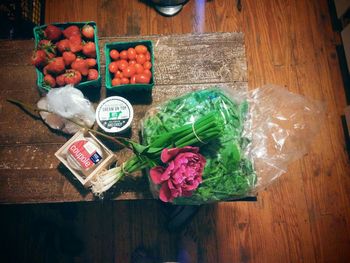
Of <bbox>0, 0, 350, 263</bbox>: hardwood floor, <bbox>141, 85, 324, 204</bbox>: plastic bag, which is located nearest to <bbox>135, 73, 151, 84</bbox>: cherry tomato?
<bbox>141, 85, 324, 204</bbox>: plastic bag

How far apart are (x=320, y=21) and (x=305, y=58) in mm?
319

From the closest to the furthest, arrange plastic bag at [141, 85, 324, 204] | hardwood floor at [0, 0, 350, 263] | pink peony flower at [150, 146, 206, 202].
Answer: pink peony flower at [150, 146, 206, 202], plastic bag at [141, 85, 324, 204], hardwood floor at [0, 0, 350, 263]

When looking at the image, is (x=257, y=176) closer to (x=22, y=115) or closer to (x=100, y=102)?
(x=100, y=102)

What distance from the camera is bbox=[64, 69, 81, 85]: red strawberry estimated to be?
3.49 ft

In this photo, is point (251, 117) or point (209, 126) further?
point (251, 117)

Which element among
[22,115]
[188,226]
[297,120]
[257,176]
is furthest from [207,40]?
[188,226]

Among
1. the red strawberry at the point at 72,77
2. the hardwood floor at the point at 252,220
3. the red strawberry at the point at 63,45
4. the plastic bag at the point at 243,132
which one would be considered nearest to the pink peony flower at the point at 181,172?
the plastic bag at the point at 243,132

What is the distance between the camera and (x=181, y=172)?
2.62ft

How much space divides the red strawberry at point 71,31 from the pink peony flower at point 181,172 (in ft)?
2.04

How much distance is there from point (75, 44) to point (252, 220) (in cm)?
137

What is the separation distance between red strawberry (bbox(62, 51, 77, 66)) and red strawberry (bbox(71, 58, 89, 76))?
19 mm

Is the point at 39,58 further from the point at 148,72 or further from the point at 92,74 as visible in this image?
the point at 148,72

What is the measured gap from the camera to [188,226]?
170cm

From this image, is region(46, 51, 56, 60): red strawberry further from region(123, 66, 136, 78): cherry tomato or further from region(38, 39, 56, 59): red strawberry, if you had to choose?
region(123, 66, 136, 78): cherry tomato
